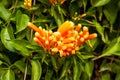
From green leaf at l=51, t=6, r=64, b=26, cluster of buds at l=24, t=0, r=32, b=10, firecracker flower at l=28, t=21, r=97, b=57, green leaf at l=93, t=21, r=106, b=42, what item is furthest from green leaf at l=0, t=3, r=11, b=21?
green leaf at l=93, t=21, r=106, b=42

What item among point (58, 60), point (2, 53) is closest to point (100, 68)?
point (58, 60)

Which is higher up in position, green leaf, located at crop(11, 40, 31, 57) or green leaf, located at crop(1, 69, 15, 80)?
green leaf, located at crop(11, 40, 31, 57)

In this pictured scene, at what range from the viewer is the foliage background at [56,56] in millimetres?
1591

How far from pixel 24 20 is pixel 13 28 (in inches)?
4.4

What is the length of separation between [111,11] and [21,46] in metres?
0.55

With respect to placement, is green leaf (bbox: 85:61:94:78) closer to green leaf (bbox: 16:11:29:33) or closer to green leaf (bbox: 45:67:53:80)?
green leaf (bbox: 45:67:53:80)

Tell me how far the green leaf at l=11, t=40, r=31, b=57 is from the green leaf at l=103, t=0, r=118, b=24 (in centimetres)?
50

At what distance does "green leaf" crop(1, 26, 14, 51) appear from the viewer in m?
1.63

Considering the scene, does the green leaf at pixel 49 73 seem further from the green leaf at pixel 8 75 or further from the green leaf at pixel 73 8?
the green leaf at pixel 73 8

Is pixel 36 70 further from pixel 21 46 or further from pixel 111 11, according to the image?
pixel 111 11

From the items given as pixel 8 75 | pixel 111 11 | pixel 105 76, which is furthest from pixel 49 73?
pixel 111 11

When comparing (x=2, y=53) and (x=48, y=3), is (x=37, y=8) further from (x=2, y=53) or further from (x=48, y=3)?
(x=2, y=53)

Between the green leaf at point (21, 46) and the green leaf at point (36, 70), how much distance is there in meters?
0.06

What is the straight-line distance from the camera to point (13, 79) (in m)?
1.60
